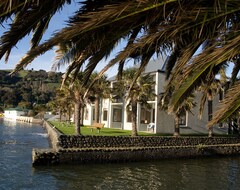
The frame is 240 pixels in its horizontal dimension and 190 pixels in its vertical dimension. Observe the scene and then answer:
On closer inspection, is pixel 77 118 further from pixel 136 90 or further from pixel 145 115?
pixel 145 115

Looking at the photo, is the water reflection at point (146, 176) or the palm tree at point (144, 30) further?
the water reflection at point (146, 176)

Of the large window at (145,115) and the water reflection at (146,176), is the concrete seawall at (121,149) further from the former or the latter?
the large window at (145,115)

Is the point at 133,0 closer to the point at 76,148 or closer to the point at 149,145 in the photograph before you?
the point at 76,148

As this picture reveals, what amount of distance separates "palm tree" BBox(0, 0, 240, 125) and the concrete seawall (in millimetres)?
17489

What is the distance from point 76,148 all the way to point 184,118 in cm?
1982

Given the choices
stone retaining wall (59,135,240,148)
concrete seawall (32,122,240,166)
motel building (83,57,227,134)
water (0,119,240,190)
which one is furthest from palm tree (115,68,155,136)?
water (0,119,240,190)

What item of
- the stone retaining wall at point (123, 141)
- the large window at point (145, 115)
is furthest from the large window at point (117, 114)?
the stone retaining wall at point (123, 141)

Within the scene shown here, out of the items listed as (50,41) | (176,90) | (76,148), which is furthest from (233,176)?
(50,41)

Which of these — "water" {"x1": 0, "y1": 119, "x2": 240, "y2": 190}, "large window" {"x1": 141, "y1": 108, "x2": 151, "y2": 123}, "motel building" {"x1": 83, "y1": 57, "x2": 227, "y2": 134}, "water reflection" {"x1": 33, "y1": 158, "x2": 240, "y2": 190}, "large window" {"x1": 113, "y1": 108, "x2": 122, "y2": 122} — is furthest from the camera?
"large window" {"x1": 113, "y1": 108, "x2": 122, "y2": 122}

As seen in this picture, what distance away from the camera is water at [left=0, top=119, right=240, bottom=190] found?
58.5 feet

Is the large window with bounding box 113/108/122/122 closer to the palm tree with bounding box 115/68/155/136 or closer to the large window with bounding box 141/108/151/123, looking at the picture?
the large window with bounding box 141/108/151/123

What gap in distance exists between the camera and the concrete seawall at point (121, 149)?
74.6 ft

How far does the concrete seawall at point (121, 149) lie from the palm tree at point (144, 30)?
17.5 m

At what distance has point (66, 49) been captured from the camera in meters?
5.63
